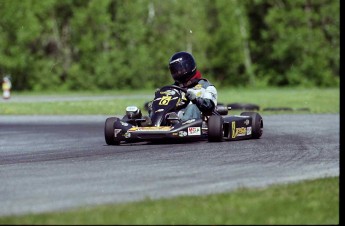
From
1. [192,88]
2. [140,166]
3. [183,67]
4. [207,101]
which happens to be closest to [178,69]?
[183,67]

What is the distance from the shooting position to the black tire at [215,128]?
12141 mm

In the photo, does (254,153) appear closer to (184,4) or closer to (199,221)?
(199,221)

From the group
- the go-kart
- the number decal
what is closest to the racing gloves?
the go-kart

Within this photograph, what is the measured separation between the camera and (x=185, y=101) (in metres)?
12.8

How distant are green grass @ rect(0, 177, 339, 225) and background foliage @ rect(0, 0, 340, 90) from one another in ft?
131

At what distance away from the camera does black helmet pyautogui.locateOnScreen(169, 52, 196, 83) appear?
13.0 meters

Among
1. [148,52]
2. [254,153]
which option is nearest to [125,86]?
[148,52]

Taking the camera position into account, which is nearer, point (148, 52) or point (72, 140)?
point (72, 140)

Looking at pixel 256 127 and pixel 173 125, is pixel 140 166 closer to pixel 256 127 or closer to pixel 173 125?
pixel 173 125

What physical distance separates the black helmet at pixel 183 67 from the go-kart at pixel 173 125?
28cm

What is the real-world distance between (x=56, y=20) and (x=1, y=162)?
40.1 meters

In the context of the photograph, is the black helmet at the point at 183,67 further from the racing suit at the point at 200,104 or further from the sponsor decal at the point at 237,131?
the sponsor decal at the point at 237,131

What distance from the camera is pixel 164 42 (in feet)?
166

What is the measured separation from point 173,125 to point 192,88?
0.90 metres
